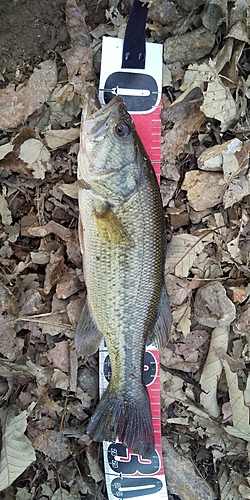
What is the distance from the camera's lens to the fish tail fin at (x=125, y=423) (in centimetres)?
280

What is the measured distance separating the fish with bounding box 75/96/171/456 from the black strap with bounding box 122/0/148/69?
57cm

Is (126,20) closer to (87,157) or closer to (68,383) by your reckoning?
(87,157)

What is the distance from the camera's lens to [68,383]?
3104 millimetres

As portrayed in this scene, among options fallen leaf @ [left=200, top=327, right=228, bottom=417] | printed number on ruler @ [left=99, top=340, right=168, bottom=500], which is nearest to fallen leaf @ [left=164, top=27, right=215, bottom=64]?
fallen leaf @ [left=200, top=327, right=228, bottom=417]

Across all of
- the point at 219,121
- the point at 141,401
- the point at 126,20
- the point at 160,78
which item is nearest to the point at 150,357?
the point at 141,401

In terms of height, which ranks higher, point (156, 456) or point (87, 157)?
point (87, 157)

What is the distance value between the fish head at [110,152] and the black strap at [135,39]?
A: 0.58 meters

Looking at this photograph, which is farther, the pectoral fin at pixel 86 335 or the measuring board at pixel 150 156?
the measuring board at pixel 150 156

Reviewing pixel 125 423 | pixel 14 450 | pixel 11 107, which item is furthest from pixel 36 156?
pixel 14 450

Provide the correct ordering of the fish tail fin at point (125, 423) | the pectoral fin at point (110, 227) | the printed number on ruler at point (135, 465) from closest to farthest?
the pectoral fin at point (110, 227) < the fish tail fin at point (125, 423) < the printed number on ruler at point (135, 465)

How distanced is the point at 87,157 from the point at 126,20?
108 centimetres

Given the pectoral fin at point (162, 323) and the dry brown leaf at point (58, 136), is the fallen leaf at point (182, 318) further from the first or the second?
the dry brown leaf at point (58, 136)

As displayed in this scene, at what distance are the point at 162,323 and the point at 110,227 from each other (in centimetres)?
69

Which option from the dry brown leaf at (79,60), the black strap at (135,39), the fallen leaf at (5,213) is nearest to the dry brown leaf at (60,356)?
the fallen leaf at (5,213)
